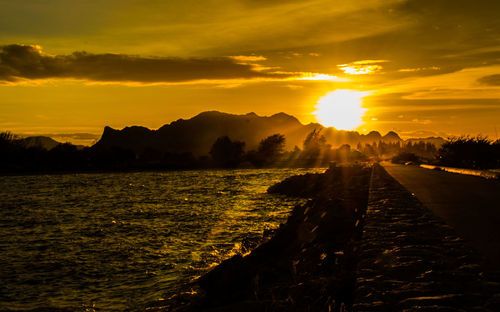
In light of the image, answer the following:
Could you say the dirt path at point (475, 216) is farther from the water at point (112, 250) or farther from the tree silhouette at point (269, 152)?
the tree silhouette at point (269, 152)

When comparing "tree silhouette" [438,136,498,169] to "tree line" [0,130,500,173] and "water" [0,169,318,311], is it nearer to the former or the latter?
"tree line" [0,130,500,173]

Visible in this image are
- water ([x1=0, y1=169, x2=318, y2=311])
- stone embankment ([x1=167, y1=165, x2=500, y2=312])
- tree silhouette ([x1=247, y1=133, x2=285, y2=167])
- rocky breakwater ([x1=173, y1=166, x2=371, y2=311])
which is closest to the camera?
stone embankment ([x1=167, y1=165, x2=500, y2=312])

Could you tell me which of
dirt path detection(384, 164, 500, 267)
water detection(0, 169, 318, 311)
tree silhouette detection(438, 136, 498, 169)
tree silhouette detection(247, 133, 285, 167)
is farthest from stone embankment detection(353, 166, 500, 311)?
tree silhouette detection(247, 133, 285, 167)

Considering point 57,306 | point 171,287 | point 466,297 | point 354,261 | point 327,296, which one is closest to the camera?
point 466,297

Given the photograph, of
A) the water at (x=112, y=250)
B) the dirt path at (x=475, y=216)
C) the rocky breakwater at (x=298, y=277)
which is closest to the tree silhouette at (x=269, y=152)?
the water at (x=112, y=250)

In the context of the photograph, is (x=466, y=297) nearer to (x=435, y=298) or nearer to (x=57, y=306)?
(x=435, y=298)

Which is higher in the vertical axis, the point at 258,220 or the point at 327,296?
the point at 327,296

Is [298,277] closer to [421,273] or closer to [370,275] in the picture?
[370,275]

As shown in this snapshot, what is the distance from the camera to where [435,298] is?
15.0 feet

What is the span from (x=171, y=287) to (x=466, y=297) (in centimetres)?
833

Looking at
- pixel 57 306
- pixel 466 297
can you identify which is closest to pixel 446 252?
pixel 466 297

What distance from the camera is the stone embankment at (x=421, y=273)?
14.7 ft

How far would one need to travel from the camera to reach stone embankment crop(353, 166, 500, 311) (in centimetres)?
449

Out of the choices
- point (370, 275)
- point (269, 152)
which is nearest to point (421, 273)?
point (370, 275)
